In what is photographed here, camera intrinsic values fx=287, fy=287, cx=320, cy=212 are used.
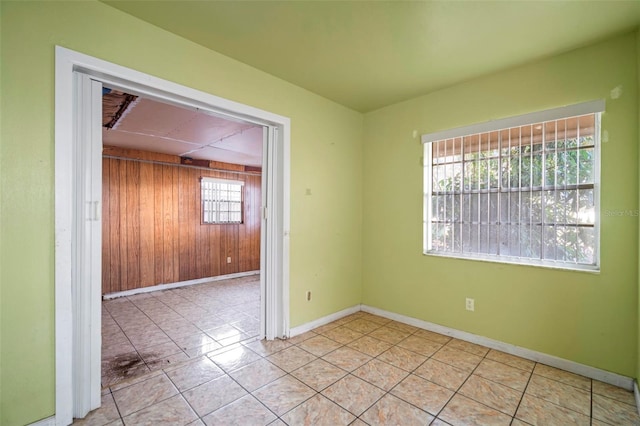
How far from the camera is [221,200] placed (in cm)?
620

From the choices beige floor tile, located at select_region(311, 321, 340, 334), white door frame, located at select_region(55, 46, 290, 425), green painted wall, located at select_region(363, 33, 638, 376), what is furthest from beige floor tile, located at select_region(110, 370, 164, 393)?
green painted wall, located at select_region(363, 33, 638, 376)

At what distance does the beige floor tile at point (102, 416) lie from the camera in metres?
1.78

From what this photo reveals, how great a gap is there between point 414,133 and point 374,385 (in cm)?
262

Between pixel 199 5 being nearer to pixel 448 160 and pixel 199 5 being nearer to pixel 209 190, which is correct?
pixel 448 160

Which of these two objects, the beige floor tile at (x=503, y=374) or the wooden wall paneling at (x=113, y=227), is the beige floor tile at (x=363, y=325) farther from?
the wooden wall paneling at (x=113, y=227)

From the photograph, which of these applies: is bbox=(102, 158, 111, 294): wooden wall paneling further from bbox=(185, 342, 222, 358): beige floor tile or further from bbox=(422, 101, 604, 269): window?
bbox=(422, 101, 604, 269): window

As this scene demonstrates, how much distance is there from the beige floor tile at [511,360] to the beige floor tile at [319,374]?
1409mm

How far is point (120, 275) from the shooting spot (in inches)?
192

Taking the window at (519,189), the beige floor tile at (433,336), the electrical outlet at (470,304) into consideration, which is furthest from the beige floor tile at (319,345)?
the window at (519,189)

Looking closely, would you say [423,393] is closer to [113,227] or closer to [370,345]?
[370,345]

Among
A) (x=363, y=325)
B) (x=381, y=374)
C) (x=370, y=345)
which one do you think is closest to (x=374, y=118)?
(x=363, y=325)

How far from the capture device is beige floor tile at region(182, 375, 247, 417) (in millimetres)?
1942

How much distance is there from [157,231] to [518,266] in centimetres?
549

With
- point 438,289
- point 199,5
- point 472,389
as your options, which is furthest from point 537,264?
point 199,5
